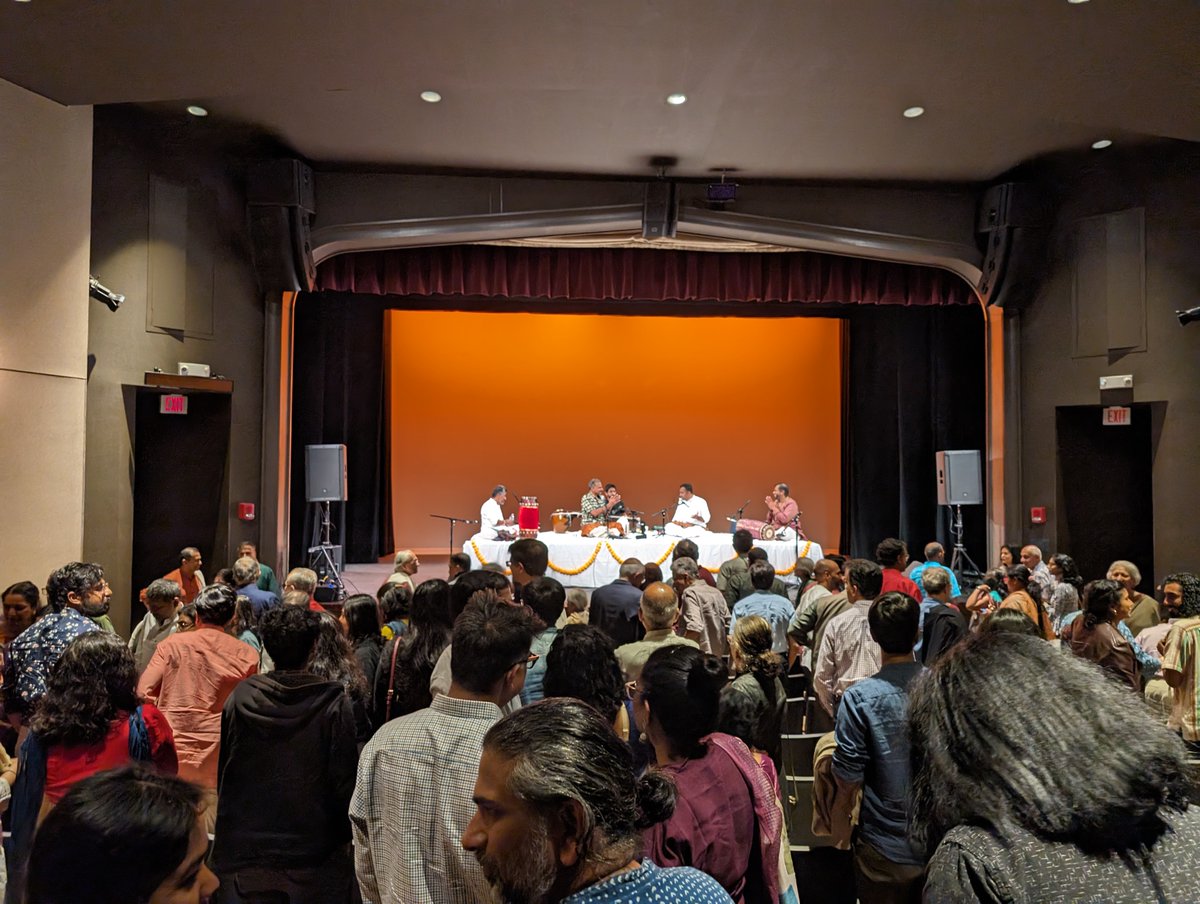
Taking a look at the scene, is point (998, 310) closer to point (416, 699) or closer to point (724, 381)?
point (724, 381)

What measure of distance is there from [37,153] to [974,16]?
221 inches

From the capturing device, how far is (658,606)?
330 centimetres

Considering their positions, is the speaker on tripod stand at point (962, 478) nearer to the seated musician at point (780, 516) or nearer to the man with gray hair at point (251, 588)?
the seated musician at point (780, 516)

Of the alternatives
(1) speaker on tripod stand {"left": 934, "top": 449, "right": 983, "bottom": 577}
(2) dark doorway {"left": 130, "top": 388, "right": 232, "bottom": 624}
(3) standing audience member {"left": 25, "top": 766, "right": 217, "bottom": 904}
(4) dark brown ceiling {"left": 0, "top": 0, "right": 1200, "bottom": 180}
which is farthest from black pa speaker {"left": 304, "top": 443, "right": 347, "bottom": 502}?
(3) standing audience member {"left": 25, "top": 766, "right": 217, "bottom": 904}

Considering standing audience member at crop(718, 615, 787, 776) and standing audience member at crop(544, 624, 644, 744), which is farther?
standing audience member at crop(718, 615, 787, 776)

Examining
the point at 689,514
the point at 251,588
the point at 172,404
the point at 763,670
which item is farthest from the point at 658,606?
the point at 689,514

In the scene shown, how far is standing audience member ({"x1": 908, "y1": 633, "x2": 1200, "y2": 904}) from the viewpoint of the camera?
3.34 ft

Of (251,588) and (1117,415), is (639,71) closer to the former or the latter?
(251,588)

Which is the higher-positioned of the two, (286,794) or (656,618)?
(656,618)

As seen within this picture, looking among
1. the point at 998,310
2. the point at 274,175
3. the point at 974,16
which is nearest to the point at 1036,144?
the point at 998,310

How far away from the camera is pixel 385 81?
6000 mm

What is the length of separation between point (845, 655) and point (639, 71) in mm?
4160

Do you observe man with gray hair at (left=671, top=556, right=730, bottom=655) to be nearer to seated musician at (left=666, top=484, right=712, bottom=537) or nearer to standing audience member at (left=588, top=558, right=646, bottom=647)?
standing audience member at (left=588, top=558, right=646, bottom=647)

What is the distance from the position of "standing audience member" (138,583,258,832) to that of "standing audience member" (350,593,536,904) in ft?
4.45
